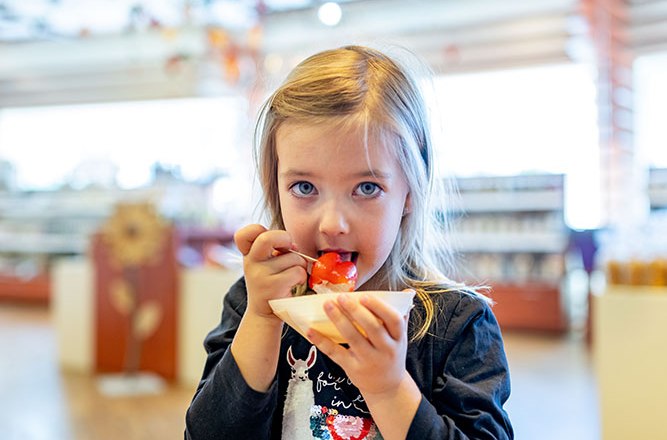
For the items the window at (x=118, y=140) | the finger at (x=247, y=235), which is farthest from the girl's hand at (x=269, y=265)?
the window at (x=118, y=140)

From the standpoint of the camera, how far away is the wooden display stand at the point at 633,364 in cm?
274

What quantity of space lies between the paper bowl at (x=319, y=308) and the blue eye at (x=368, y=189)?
0.15 meters

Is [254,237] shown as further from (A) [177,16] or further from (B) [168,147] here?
(B) [168,147]

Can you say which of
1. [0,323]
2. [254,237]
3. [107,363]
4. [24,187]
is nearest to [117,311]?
[107,363]

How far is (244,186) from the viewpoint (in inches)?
332

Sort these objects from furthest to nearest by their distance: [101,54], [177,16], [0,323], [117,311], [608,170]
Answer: [101,54] → [177,16] → [0,323] → [608,170] → [117,311]

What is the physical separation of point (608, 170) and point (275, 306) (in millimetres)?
6749

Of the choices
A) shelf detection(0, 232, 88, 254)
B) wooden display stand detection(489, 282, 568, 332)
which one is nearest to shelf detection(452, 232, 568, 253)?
wooden display stand detection(489, 282, 568, 332)

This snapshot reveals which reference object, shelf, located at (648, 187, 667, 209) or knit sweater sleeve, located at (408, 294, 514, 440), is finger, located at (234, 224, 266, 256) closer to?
knit sweater sleeve, located at (408, 294, 514, 440)

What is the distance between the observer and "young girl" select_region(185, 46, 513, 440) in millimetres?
863

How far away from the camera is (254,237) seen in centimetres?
90

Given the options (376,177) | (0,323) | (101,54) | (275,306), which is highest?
(101,54)

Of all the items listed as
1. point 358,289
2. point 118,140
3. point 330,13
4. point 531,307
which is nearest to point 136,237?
point 531,307

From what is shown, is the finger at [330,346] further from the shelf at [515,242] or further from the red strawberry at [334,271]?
the shelf at [515,242]
